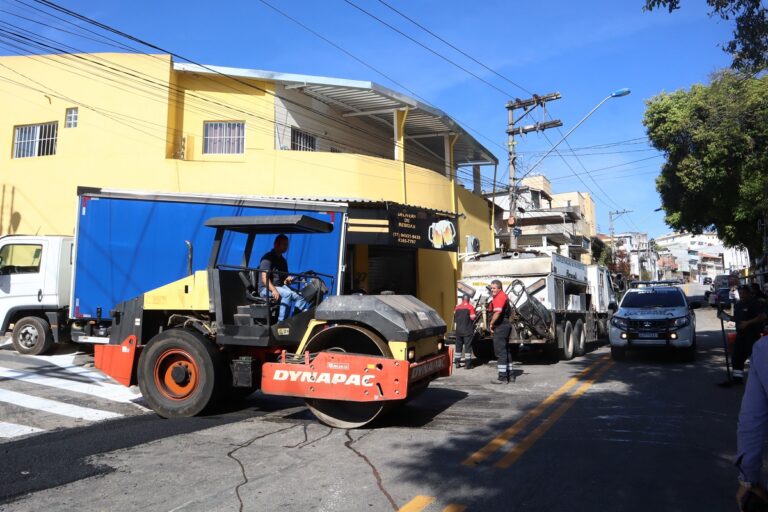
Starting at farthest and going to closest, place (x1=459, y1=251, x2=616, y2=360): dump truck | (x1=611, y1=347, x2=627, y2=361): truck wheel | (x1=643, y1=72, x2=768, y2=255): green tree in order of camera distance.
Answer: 1. (x1=643, y1=72, x2=768, y2=255): green tree
2. (x1=611, y1=347, x2=627, y2=361): truck wheel
3. (x1=459, y1=251, x2=616, y2=360): dump truck

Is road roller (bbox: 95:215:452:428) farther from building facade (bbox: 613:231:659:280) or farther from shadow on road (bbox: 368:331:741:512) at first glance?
building facade (bbox: 613:231:659:280)

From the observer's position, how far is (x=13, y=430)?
654cm

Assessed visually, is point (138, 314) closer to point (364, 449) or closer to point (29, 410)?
point (29, 410)

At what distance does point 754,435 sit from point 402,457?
3490 millimetres

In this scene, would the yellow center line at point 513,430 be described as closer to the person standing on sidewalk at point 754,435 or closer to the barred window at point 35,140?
the person standing on sidewalk at point 754,435

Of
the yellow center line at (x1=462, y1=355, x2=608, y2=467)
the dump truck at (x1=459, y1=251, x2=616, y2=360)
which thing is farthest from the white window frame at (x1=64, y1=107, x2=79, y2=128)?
the yellow center line at (x1=462, y1=355, x2=608, y2=467)

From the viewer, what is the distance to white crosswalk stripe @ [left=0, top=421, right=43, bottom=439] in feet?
20.9

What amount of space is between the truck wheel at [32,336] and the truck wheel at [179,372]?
6.01 metres

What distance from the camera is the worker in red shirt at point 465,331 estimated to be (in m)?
12.6

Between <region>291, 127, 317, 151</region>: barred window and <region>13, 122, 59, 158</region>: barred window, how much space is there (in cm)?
693

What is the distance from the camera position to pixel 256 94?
1714 centimetres

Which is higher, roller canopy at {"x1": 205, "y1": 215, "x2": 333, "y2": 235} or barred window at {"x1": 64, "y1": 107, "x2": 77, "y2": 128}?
barred window at {"x1": 64, "y1": 107, "x2": 77, "y2": 128}

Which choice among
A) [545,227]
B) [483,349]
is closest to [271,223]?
[483,349]

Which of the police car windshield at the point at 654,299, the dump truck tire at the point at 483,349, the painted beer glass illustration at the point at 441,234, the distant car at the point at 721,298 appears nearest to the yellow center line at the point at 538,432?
the dump truck tire at the point at 483,349
